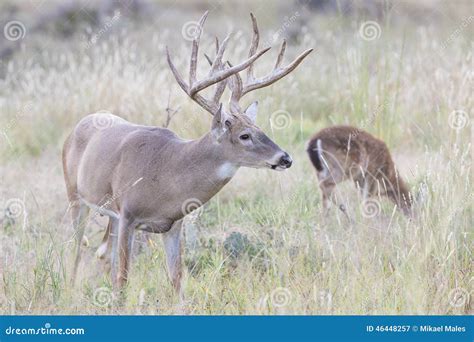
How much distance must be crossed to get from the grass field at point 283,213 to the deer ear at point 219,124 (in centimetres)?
69

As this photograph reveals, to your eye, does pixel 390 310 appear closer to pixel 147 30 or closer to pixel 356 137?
pixel 356 137

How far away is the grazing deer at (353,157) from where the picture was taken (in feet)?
27.8

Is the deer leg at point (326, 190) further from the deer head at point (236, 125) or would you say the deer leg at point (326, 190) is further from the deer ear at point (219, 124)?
the deer ear at point (219, 124)

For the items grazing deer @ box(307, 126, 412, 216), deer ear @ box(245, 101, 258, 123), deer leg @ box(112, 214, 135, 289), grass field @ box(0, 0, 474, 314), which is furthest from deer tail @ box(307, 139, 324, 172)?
deer leg @ box(112, 214, 135, 289)

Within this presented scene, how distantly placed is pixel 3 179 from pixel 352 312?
4377 millimetres

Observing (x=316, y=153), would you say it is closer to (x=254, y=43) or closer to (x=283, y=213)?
(x=283, y=213)

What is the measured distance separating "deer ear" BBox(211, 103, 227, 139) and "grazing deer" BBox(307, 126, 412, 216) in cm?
273

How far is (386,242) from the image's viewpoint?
6.39 metres

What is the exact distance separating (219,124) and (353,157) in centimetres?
302

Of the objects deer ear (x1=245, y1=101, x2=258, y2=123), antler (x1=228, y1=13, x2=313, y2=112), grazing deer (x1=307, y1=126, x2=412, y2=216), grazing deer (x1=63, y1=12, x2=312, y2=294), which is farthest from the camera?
grazing deer (x1=307, y1=126, x2=412, y2=216)

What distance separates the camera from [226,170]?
5789mm

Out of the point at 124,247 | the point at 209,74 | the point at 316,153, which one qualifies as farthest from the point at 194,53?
the point at 316,153

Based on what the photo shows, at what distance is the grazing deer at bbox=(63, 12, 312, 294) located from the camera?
571cm

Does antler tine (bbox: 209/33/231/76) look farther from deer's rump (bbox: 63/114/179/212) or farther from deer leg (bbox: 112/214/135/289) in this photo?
deer leg (bbox: 112/214/135/289)
